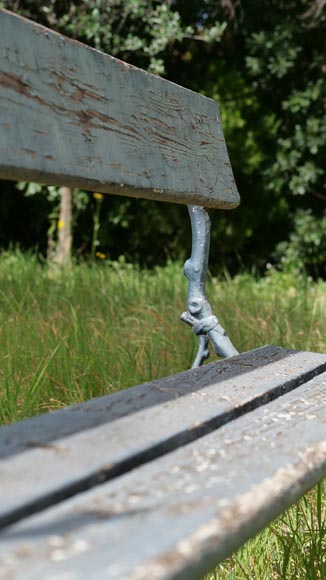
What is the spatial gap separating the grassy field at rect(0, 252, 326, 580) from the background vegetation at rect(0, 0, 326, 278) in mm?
2205

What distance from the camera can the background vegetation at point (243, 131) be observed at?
6.16 m

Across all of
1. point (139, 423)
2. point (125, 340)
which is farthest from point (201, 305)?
point (125, 340)

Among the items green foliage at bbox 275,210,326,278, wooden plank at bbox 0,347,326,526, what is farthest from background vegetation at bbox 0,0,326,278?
wooden plank at bbox 0,347,326,526

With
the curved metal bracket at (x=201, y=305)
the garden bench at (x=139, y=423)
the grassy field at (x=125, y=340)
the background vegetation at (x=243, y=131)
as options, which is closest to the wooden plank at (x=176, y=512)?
the garden bench at (x=139, y=423)

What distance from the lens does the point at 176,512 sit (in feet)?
2.31

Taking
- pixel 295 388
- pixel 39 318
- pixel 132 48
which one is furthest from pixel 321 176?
pixel 295 388

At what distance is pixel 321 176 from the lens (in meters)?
6.75

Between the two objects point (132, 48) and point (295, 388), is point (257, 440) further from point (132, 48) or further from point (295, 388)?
point (132, 48)

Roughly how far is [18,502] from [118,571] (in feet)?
0.46

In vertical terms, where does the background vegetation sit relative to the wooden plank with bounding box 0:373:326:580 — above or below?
above

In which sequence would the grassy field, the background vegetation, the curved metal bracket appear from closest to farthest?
the grassy field
the curved metal bracket
the background vegetation

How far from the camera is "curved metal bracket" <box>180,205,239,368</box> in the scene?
1.83m

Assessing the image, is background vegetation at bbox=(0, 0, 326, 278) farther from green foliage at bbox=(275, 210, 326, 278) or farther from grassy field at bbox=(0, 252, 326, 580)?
grassy field at bbox=(0, 252, 326, 580)

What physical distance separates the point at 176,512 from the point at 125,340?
7.34ft
